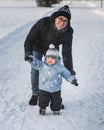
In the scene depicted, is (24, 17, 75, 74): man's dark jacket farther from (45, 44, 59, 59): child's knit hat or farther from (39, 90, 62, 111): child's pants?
(39, 90, 62, 111): child's pants

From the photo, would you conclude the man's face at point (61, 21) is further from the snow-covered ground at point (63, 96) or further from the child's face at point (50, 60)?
the snow-covered ground at point (63, 96)

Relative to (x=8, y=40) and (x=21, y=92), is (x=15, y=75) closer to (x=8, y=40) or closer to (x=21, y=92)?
(x=21, y=92)

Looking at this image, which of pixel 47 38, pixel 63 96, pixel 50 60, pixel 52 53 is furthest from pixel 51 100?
pixel 63 96

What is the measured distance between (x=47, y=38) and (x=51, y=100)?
0.88 metres

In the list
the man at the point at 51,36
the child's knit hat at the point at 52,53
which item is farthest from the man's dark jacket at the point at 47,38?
the child's knit hat at the point at 52,53

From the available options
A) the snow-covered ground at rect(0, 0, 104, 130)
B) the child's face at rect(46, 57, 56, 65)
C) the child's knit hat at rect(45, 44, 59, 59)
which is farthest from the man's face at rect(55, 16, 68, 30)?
the snow-covered ground at rect(0, 0, 104, 130)

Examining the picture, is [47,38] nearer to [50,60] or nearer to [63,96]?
[50,60]

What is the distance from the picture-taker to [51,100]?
6.23 meters

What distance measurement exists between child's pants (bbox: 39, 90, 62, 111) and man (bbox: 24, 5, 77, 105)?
398 millimetres

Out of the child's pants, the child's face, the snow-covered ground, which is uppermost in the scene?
the child's face

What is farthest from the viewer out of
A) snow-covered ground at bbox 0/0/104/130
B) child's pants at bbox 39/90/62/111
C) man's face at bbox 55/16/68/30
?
child's pants at bbox 39/90/62/111

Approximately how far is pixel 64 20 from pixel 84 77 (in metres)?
3.77

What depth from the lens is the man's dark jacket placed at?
5.90 metres

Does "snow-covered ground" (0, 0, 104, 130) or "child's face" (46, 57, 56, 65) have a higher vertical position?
"child's face" (46, 57, 56, 65)
